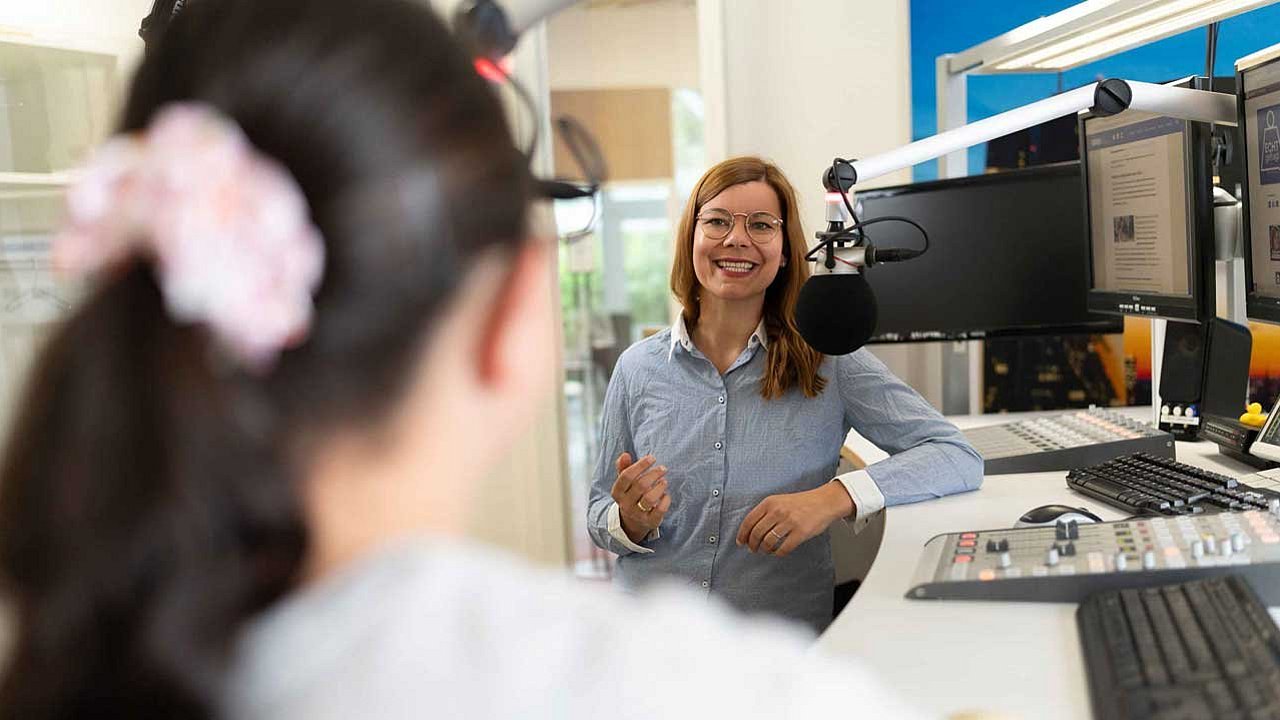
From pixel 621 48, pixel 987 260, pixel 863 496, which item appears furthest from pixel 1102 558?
pixel 621 48

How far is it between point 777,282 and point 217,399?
5.10 ft

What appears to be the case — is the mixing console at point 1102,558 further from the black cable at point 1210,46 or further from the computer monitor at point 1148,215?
the black cable at point 1210,46

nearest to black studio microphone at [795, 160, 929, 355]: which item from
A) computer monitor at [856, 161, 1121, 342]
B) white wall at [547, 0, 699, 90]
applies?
computer monitor at [856, 161, 1121, 342]

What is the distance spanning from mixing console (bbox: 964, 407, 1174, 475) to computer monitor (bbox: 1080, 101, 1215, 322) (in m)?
0.20

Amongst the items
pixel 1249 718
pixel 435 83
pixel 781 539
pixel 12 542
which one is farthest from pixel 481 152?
pixel 781 539

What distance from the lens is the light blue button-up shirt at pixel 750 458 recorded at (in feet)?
5.81

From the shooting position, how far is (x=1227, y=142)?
1741mm

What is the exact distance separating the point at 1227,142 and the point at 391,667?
5.58ft

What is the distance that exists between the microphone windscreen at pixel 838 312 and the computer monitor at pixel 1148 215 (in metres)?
0.77

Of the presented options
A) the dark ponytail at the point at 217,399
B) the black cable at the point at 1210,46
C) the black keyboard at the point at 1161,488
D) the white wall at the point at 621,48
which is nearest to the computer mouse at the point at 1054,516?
the black keyboard at the point at 1161,488

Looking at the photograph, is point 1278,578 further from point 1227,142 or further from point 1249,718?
point 1227,142

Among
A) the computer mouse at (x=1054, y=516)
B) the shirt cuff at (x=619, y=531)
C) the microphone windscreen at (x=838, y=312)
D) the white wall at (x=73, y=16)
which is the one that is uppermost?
the white wall at (x=73, y=16)

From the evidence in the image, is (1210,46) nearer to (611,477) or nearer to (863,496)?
(863,496)

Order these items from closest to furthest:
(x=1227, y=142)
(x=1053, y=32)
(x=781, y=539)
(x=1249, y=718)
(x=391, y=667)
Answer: (x=391, y=667)
(x=1249, y=718)
(x=781, y=539)
(x=1227, y=142)
(x=1053, y=32)
